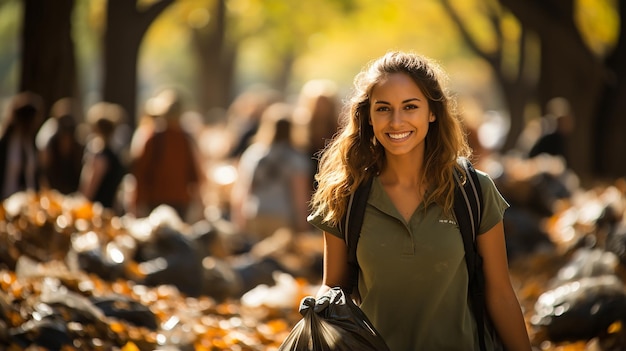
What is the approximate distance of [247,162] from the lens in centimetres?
1236

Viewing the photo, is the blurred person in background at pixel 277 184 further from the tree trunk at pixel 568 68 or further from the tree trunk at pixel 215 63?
the tree trunk at pixel 215 63

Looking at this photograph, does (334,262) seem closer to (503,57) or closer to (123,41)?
(123,41)

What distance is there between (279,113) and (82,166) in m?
3.00

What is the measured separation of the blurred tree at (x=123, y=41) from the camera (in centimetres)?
1725

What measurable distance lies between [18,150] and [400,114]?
7339mm

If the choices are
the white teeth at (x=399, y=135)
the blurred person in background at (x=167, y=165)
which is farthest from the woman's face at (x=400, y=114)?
the blurred person in background at (x=167, y=165)

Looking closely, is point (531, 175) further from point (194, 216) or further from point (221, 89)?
point (221, 89)

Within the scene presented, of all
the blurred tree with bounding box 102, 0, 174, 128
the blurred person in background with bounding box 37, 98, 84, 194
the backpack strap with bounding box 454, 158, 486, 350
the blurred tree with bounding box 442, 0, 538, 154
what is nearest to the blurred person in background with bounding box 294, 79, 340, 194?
the blurred person in background with bounding box 37, 98, 84, 194

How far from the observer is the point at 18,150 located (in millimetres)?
11078

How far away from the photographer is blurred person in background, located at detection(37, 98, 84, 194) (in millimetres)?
13156

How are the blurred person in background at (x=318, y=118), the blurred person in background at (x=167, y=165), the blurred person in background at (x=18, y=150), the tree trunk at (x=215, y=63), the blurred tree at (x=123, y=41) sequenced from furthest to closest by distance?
the tree trunk at (x=215, y=63)
the blurred tree at (x=123, y=41)
the blurred person in background at (x=167, y=165)
the blurred person in background at (x=318, y=118)
the blurred person in background at (x=18, y=150)

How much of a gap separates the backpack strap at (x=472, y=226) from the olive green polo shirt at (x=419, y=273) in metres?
0.02

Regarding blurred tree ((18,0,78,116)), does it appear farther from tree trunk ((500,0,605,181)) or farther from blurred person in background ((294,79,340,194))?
tree trunk ((500,0,605,181))

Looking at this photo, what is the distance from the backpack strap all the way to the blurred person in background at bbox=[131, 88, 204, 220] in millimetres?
7942
